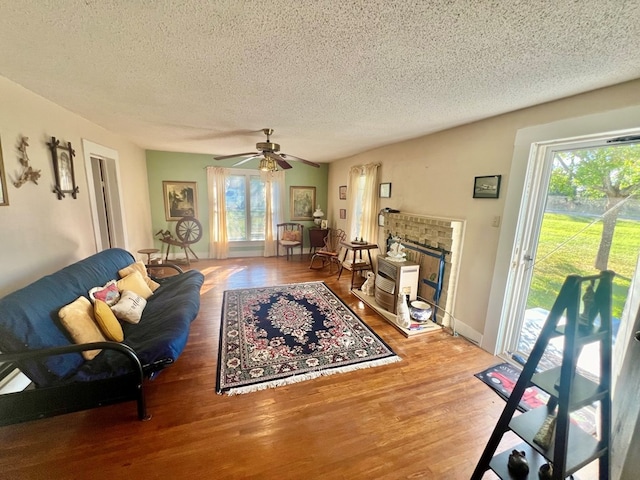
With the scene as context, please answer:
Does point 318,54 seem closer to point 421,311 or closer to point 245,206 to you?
point 421,311

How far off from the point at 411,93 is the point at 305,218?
452cm

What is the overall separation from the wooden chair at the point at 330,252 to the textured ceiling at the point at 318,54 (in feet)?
9.51

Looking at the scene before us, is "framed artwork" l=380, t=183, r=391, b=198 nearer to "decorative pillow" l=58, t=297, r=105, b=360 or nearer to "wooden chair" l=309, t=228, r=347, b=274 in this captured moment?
"wooden chair" l=309, t=228, r=347, b=274

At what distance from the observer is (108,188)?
3604 mm

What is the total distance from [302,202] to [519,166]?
4530 millimetres

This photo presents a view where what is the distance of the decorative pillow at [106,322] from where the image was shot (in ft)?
5.77

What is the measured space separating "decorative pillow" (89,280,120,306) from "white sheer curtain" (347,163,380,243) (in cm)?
351

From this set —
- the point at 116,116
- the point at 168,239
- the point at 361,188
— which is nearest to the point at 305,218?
the point at 361,188

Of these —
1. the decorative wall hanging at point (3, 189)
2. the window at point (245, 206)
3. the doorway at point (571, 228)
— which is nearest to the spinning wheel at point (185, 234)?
the window at point (245, 206)

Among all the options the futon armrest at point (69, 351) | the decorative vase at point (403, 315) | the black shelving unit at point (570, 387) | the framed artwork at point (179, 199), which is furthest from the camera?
the framed artwork at point (179, 199)

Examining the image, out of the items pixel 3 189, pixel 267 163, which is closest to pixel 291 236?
pixel 267 163

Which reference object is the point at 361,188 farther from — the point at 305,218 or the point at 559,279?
the point at 559,279

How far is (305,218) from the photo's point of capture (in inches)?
247

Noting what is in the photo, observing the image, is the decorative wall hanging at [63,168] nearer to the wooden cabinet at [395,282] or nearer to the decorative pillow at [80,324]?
the decorative pillow at [80,324]
